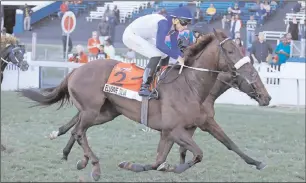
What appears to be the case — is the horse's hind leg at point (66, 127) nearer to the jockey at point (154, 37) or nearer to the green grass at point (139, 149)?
the green grass at point (139, 149)

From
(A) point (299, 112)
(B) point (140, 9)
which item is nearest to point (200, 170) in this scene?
(A) point (299, 112)

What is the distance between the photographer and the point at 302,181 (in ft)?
30.0

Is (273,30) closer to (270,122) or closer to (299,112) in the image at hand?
(299,112)

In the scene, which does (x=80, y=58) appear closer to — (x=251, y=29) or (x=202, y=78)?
(x=251, y=29)

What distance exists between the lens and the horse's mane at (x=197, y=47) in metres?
6.04

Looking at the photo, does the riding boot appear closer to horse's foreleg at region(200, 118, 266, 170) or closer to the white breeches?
the white breeches

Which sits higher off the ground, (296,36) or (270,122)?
(296,36)

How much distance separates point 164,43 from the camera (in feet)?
19.6

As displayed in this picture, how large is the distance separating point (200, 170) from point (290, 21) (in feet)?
33.3

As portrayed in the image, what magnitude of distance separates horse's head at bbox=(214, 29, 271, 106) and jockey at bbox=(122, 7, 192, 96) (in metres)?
0.44

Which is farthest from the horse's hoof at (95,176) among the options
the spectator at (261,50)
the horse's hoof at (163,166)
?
the spectator at (261,50)

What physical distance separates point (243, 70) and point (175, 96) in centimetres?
79

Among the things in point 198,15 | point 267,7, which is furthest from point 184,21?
point 267,7

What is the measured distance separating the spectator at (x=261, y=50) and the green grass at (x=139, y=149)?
7.12 feet
